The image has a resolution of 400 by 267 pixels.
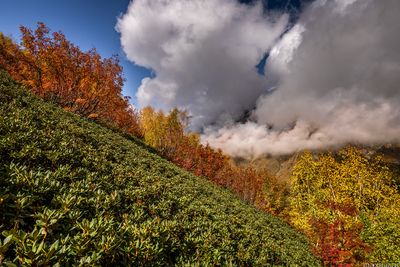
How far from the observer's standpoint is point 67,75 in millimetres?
29578

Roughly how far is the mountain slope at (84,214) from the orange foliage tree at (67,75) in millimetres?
15273

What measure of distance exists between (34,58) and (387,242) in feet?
131

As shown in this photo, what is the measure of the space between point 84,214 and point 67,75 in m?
28.7

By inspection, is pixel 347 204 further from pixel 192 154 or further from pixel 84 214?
pixel 192 154

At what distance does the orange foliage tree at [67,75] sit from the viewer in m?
27.3

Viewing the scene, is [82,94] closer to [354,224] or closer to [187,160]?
[187,160]

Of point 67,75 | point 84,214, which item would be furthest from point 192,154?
point 84,214

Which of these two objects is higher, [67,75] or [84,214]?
[67,75]

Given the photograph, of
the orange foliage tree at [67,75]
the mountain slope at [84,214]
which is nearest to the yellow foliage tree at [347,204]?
the mountain slope at [84,214]

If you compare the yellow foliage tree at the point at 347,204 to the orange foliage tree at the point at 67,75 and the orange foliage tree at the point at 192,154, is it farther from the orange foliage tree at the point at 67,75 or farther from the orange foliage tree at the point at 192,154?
the orange foliage tree at the point at 67,75

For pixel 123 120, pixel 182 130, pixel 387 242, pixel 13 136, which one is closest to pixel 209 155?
pixel 182 130

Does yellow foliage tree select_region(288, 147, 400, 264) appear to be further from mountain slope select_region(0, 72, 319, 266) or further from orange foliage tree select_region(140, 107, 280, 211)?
orange foliage tree select_region(140, 107, 280, 211)

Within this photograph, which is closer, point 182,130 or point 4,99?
point 4,99

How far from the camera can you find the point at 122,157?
643 inches
